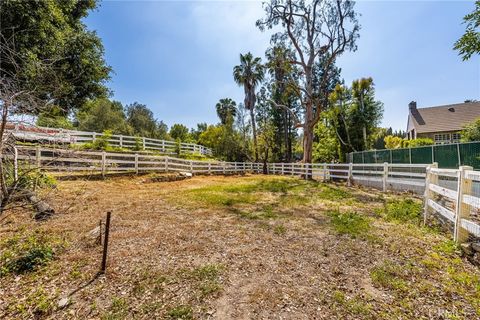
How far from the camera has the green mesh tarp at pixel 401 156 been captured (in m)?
9.41

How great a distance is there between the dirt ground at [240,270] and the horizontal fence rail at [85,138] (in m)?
1.67

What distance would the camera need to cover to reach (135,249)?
11.6 ft

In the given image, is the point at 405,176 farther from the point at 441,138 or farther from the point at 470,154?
the point at 441,138

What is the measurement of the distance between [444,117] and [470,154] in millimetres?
27169

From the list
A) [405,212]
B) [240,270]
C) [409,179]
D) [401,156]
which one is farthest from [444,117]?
[240,270]

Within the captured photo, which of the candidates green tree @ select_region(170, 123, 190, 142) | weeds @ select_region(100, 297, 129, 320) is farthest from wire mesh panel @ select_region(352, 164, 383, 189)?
green tree @ select_region(170, 123, 190, 142)

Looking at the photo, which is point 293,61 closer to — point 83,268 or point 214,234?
point 214,234

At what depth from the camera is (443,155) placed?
24.3ft

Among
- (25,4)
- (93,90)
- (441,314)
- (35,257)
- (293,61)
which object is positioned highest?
(293,61)

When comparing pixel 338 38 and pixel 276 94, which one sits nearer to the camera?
pixel 338 38

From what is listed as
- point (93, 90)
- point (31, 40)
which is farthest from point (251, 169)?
point (31, 40)

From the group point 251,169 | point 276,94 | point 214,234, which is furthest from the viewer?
point 276,94

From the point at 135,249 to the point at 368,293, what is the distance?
3.23 metres

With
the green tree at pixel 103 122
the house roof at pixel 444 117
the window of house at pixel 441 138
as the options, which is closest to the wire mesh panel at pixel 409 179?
the window of house at pixel 441 138
